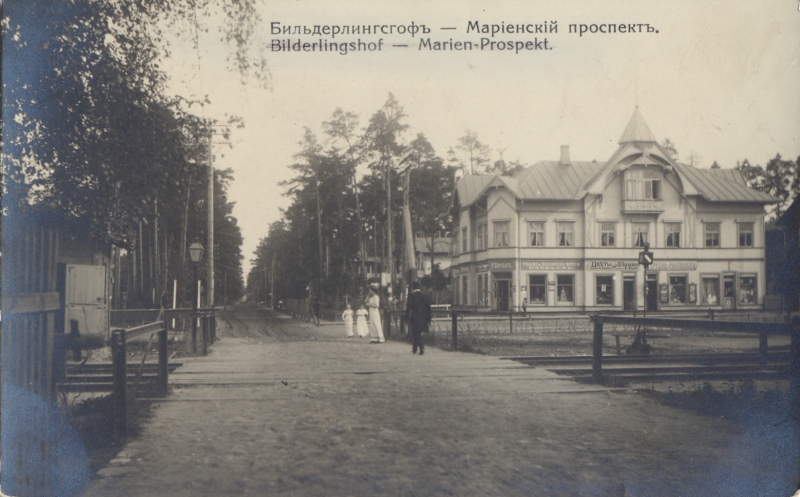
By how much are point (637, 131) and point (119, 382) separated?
6124 millimetres

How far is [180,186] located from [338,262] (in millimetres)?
16456

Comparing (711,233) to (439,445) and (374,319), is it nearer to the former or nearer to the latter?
(374,319)

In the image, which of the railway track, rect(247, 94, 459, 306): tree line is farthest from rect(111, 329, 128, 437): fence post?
the railway track

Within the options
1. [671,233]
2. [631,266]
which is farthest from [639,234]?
[631,266]

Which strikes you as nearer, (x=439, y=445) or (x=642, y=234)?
(x=439, y=445)

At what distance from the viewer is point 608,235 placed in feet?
63.2

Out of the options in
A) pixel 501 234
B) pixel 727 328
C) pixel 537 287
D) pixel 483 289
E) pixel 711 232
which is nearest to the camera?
pixel 727 328

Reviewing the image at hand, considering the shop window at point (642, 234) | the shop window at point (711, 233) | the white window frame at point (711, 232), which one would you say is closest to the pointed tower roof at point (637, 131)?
the shop window at point (642, 234)

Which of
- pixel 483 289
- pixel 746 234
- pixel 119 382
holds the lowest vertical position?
pixel 119 382

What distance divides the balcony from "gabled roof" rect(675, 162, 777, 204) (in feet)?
3.41

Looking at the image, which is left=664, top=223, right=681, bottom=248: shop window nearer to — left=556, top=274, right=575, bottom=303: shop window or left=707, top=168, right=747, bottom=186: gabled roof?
left=707, top=168, right=747, bottom=186: gabled roof

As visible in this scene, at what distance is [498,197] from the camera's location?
90.9ft

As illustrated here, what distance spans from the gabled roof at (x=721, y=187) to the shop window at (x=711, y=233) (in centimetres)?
55

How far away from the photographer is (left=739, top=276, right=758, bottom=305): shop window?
965 centimetres
